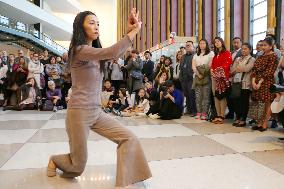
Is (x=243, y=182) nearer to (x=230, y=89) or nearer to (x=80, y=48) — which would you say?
(x=80, y=48)

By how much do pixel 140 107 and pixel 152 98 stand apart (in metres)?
0.37

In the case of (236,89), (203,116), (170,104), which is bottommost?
(203,116)

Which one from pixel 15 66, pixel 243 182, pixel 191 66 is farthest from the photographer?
pixel 15 66

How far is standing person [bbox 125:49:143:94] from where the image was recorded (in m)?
8.48

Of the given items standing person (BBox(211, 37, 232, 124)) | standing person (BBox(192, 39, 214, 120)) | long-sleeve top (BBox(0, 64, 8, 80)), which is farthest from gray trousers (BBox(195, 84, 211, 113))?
long-sleeve top (BBox(0, 64, 8, 80))

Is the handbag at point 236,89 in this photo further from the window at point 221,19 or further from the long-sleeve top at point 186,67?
the window at point 221,19

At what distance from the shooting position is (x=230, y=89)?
5895 millimetres

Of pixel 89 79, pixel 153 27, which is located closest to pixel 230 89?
pixel 89 79

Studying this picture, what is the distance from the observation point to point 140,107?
7.64 meters

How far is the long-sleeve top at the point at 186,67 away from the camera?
285 inches

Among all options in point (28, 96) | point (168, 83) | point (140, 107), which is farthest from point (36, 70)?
point (168, 83)

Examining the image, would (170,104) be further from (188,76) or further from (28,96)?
(28,96)

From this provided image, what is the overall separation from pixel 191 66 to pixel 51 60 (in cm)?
444

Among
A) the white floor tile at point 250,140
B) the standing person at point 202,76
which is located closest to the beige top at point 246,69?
the standing person at point 202,76
